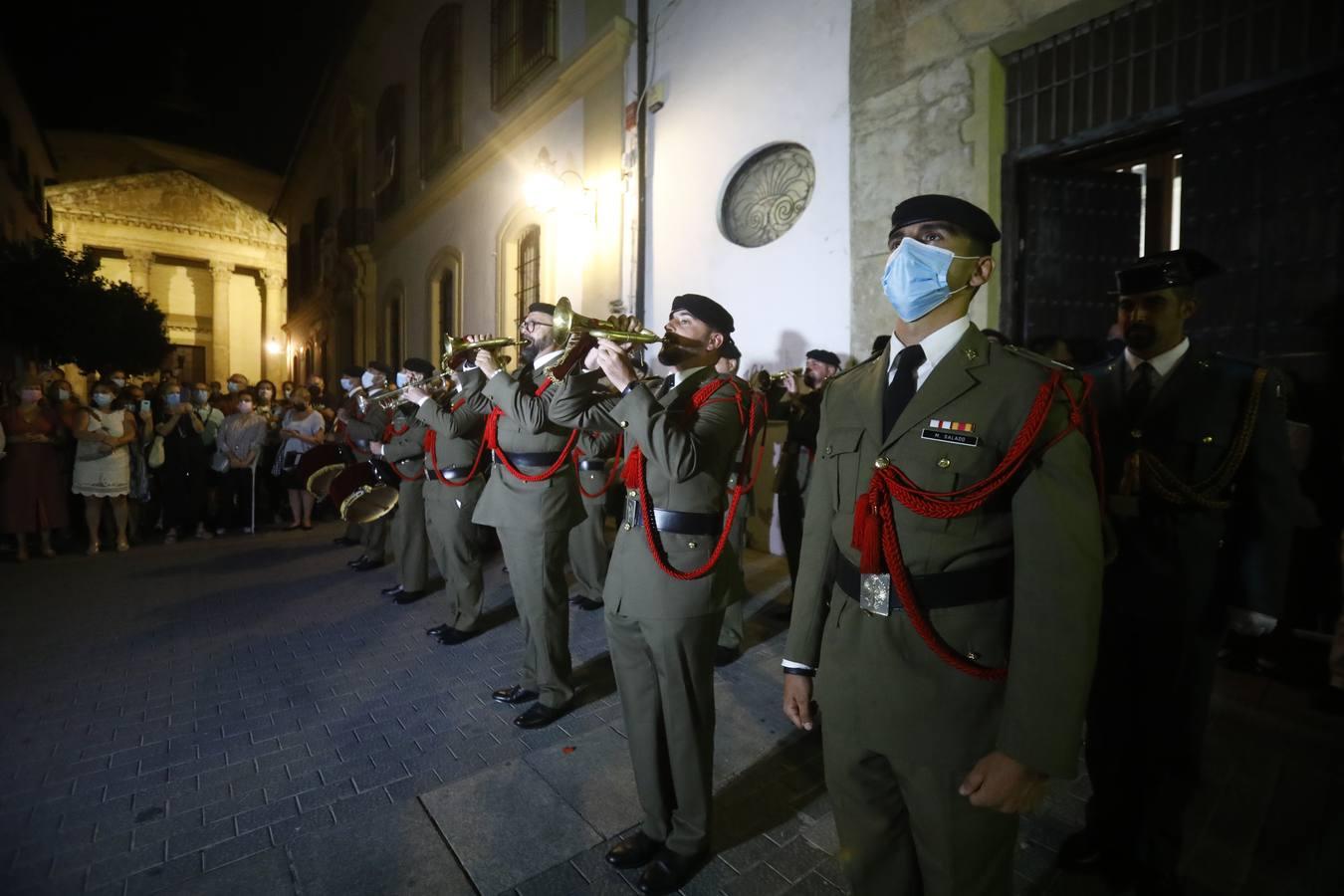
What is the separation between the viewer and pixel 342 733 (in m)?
3.61

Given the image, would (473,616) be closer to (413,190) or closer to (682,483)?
(682,483)

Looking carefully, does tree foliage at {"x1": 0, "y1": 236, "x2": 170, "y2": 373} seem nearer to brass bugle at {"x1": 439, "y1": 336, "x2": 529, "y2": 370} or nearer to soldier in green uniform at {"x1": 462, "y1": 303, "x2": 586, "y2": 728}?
brass bugle at {"x1": 439, "y1": 336, "x2": 529, "y2": 370}

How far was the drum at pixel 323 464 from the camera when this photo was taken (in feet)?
21.8

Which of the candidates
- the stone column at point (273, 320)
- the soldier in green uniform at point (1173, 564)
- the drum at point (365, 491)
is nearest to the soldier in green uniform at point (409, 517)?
the drum at point (365, 491)

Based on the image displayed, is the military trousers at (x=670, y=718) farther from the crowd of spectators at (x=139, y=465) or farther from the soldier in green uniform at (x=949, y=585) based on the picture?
the crowd of spectators at (x=139, y=465)

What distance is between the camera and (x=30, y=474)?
7551 millimetres


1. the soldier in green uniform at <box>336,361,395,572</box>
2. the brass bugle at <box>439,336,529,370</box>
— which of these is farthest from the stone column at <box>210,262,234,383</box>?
the brass bugle at <box>439,336,529,370</box>

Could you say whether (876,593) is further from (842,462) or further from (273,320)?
(273,320)

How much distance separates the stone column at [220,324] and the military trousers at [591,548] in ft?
125

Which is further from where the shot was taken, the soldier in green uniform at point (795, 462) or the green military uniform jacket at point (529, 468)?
the soldier in green uniform at point (795, 462)

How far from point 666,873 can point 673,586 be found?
39.7 inches

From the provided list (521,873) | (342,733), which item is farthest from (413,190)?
(521,873)

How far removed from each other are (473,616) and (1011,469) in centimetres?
452

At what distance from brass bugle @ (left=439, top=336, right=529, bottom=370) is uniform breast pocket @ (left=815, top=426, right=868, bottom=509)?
266 centimetres
